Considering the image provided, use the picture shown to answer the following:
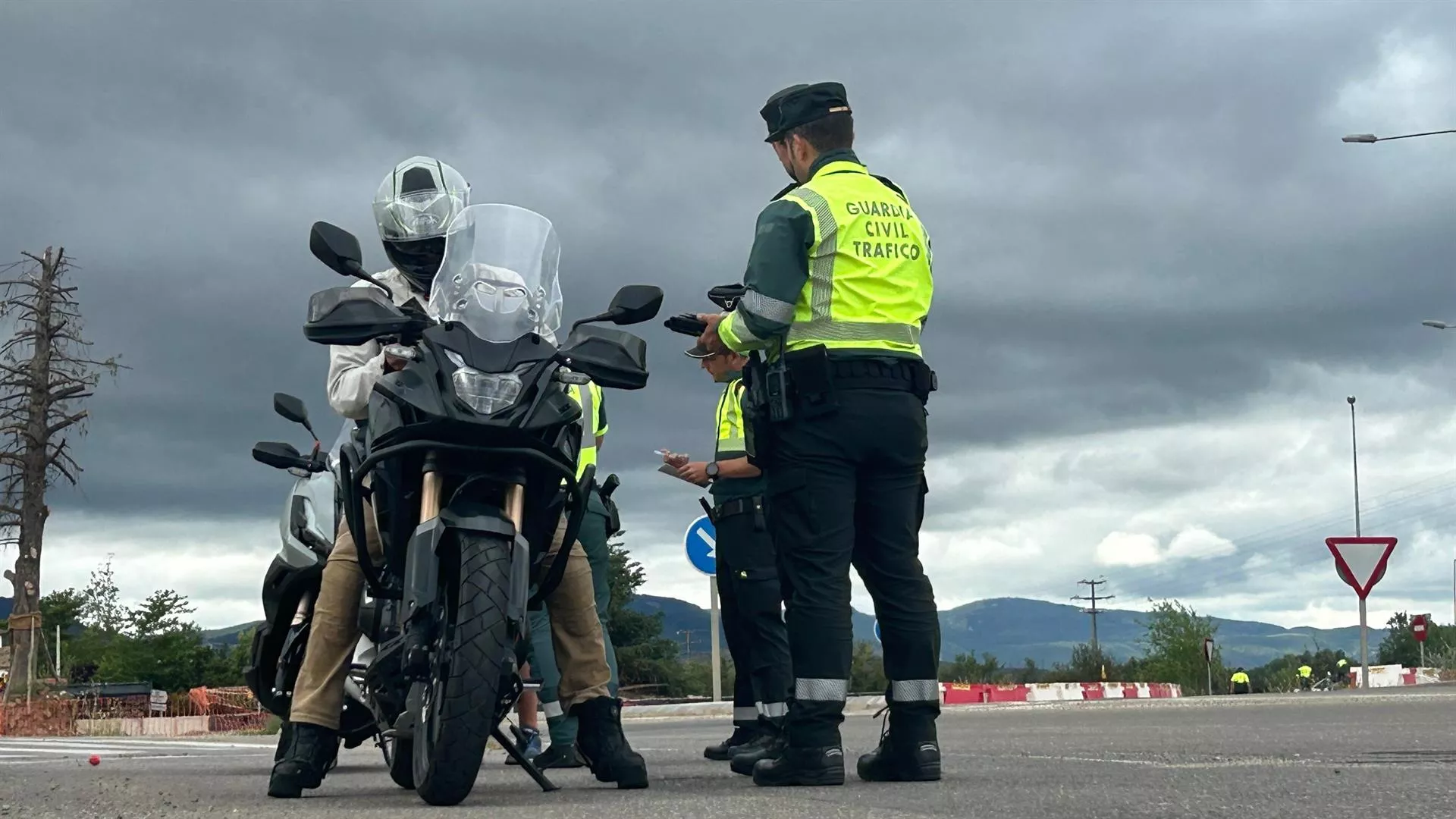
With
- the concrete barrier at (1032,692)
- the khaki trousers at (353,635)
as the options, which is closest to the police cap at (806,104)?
the khaki trousers at (353,635)

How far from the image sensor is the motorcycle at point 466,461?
483 centimetres

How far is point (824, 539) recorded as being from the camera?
6125 millimetres

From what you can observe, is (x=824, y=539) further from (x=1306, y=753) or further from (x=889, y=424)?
(x=1306, y=753)

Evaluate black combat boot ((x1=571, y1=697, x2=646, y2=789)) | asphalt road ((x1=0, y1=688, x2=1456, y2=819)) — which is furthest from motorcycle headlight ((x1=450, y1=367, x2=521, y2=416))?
black combat boot ((x1=571, y1=697, x2=646, y2=789))

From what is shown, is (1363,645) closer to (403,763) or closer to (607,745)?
(607,745)

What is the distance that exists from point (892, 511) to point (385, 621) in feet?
5.89

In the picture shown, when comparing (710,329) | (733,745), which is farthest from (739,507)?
(710,329)

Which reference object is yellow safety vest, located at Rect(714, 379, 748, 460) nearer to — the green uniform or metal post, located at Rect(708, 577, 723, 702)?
the green uniform

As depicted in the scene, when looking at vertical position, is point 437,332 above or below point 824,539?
above

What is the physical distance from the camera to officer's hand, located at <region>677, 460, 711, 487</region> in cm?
899

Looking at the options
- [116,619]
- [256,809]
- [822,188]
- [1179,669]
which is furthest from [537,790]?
[1179,669]

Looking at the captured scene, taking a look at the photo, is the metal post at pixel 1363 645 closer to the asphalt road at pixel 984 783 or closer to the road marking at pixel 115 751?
the asphalt road at pixel 984 783

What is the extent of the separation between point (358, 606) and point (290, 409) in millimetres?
1013

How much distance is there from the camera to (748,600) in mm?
8391
